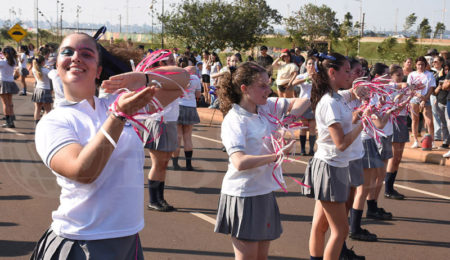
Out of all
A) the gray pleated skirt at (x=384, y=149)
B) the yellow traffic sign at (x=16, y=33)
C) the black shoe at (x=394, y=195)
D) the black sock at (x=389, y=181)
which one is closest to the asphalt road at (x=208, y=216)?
the black shoe at (x=394, y=195)

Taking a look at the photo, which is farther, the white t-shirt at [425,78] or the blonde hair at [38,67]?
the blonde hair at [38,67]

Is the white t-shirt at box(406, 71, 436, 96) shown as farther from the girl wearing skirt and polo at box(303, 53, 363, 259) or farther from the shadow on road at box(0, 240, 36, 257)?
the shadow on road at box(0, 240, 36, 257)

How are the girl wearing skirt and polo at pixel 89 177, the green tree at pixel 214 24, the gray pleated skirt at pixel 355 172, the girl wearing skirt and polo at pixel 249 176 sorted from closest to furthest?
1. the girl wearing skirt and polo at pixel 89 177
2. the girl wearing skirt and polo at pixel 249 176
3. the gray pleated skirt at pixel 355 172
4. the green tree at pixel 214 24

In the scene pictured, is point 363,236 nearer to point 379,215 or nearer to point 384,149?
point 379,215

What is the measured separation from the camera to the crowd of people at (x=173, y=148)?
86.6 inches

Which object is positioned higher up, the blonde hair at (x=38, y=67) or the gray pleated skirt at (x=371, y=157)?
the blonde hair at (x=38, y=67)

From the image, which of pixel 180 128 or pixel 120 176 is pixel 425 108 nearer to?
pixel 180 128

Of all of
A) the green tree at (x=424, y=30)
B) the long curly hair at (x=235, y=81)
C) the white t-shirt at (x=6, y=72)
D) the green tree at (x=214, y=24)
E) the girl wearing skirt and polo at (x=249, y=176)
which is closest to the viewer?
the girl wearing skirt and polo at (x=249, y=176)

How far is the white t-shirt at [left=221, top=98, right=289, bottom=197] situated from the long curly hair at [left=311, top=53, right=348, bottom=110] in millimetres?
810

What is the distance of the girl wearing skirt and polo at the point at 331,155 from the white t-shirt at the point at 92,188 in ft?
7.12

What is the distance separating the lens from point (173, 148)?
259 inches

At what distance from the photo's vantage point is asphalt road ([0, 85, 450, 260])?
206 inches

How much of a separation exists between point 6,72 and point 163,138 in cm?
754

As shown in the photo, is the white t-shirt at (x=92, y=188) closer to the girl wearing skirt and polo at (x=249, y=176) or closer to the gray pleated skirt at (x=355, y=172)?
the girl wearing skirt and polo at (x=249, y=176)
